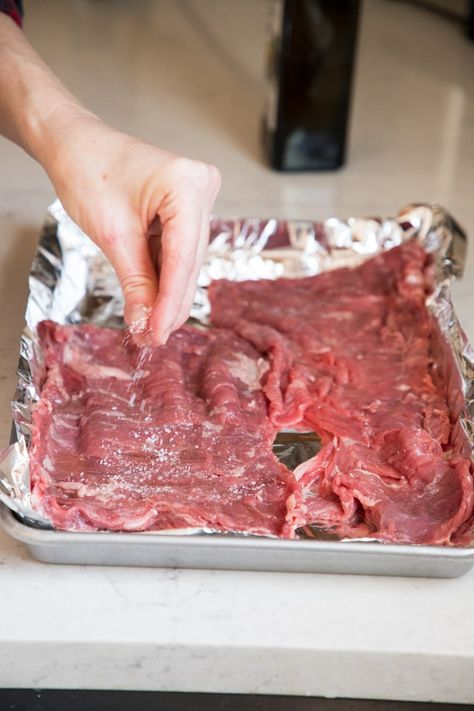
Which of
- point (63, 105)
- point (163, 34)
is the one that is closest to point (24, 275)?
point (63, 105)

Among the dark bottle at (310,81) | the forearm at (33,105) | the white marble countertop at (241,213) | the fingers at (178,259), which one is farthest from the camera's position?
the dark bottle at (310,81)

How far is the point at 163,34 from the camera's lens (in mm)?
3041

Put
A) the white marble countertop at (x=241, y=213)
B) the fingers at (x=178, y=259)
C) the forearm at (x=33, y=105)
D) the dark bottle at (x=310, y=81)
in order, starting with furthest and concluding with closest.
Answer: the dark bottle at (x=310, y=81), the forearm at (x=33, y=105), the fingers at (x=178, y=259), the white marble countertop at (x=241, y=213)

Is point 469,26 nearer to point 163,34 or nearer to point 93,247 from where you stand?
point 163,34

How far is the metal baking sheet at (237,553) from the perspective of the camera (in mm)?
1095

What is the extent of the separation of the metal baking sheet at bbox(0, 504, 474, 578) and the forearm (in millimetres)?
514

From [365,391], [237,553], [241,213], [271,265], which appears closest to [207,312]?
[271,265]

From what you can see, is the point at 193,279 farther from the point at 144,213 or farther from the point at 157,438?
the point at 157,438

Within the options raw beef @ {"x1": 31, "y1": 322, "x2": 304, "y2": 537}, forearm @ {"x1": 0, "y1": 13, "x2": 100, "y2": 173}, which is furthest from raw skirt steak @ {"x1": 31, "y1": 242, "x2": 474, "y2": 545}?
forearm @ {"x1": 0, "y1": 13, "x2": 100, "y2": 173}

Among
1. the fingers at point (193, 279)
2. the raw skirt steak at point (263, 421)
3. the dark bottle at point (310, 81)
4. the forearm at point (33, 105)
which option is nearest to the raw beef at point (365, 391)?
the raw skirt steak at point (263, 421)

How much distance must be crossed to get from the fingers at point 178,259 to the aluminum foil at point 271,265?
23 cm

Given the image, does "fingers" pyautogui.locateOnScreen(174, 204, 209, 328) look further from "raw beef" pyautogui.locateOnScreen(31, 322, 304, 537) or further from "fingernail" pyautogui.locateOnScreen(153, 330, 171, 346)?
"raw beef" pyautogui.locateOnScreen(31, 322, 304, 537)

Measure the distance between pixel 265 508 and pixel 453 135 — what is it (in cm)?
158

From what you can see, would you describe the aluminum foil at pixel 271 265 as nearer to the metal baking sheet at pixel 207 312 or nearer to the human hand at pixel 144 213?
the metal baking sheet at pixel 207 312
